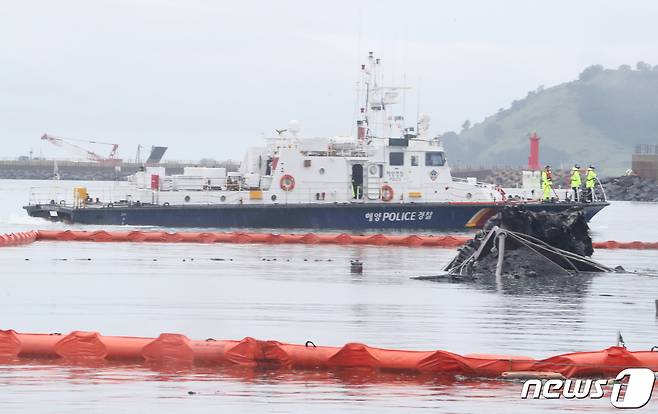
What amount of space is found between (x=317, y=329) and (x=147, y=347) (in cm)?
352

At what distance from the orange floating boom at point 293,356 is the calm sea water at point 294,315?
301 millimetres

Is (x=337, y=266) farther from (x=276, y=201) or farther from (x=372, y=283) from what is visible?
(x=276, y=201)

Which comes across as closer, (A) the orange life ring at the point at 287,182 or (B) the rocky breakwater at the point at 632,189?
(A) the orange life ring at the point at 287,182

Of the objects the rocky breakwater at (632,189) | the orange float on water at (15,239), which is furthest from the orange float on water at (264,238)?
the rocky breakwater at (632,189)

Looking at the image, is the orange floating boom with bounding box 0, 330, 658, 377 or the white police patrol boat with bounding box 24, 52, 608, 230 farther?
the white police patrol boat with bounding box 24, 52, 608, 230

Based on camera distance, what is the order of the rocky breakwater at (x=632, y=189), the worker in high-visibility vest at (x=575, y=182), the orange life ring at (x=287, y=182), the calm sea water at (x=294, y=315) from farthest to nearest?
1. the rocky breakwater at (x=632, y=189)
2. the worker in high-visibility vest at (x=575, y=182)
3. the orange life ring at (x=287, y=182)
4. the calm sea water at (x=294, y=315)

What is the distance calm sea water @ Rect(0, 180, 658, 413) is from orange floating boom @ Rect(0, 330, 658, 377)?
0.99 feet

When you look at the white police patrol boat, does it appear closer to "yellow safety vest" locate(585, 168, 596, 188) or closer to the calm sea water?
"yellow safety vest" locate(585, 168, 596, 188)

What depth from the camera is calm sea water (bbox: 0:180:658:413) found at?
1233 cm

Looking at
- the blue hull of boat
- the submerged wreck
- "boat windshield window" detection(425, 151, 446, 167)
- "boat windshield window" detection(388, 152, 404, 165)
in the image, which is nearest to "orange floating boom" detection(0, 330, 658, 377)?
the submerged wreck

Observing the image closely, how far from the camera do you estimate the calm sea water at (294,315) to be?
12.3m

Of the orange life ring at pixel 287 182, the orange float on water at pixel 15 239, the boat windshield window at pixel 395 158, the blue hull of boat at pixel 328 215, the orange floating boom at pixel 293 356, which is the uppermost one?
the boat windshield window at pixel 395 158

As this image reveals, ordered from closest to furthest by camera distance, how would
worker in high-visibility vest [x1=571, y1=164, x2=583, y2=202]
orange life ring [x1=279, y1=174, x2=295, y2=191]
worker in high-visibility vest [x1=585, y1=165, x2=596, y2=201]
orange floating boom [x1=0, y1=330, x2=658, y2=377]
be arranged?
1. orange floating boom [x1=0, y1=330, x2=658, y2=377]
2. orange life ring [x1=279, y1=174, x2=295, y2=191]
3. worker in high-visibility vest [x1=585, y1=165, x2=596, y2=201]
4. worker in high-visibility vest [x1=571, y1=164, x2=583, y2=202]

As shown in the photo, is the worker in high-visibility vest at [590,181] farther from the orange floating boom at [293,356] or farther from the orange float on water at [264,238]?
the orange floating boom at [293,356]
